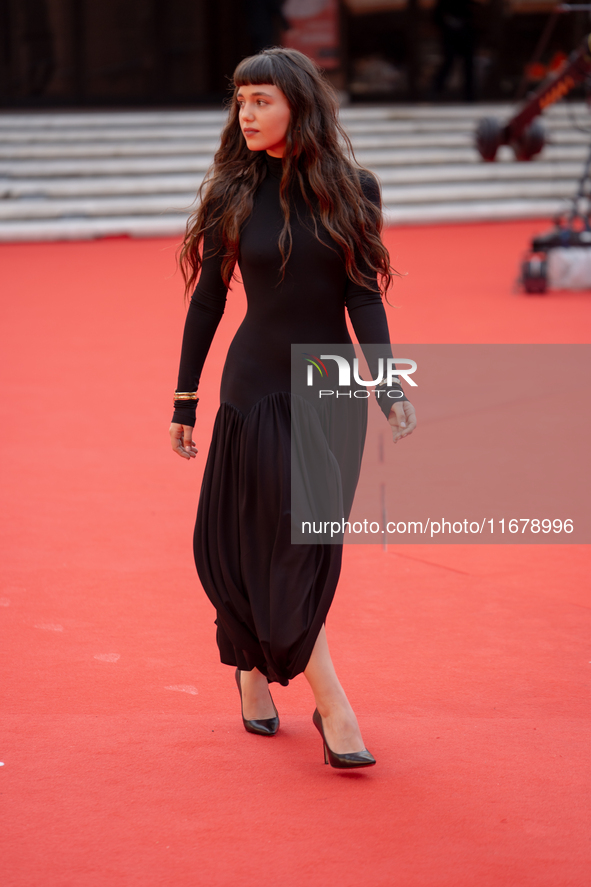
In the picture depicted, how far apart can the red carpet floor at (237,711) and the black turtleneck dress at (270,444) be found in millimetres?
345

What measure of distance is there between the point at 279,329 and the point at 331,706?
2.95 ft

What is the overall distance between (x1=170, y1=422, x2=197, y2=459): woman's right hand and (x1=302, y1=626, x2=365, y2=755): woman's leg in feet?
1.90

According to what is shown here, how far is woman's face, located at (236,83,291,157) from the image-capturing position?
96.4 inches

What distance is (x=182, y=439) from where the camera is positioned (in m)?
2.70

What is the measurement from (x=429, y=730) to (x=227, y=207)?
1399 millimetres

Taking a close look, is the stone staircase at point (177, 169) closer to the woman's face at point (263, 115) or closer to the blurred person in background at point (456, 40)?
the blurred person in background at point (456, 40)

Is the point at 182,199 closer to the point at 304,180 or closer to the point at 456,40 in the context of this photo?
the point at 456,40

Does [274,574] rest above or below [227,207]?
below

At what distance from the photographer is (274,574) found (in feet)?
8.02

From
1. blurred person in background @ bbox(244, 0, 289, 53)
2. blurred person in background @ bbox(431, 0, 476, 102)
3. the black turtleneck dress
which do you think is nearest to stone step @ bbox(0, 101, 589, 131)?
blurred person in background @ bbox(431, 0, 476, 102)

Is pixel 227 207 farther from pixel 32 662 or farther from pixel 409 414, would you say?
pixel 32 662

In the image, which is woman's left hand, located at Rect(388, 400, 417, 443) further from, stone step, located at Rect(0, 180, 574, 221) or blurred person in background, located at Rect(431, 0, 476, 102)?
blurred person in background, located at Rect(431, 0, 476, 102)

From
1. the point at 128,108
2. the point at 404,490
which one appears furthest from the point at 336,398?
the point at 128,108

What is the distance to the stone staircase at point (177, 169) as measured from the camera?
1452 cm
